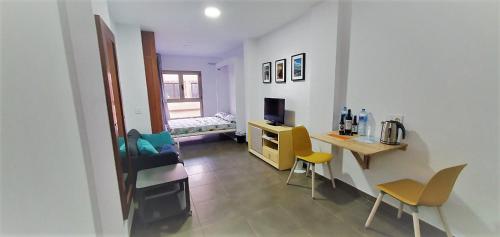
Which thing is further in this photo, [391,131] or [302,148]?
[302,148]

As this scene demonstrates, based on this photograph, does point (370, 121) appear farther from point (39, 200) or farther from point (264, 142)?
point (39, 200)

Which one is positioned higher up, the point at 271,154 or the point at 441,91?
the point at 441,91

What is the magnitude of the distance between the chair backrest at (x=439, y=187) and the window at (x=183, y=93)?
19.7ft

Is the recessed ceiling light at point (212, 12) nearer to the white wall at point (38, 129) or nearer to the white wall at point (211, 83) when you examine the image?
the white wall at point (38, 129)

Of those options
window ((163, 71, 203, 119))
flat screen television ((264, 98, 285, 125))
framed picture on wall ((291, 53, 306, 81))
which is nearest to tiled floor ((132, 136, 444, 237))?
flat screen television ((264, 98, 285, 125))

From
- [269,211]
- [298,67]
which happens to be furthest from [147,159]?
[298,67]

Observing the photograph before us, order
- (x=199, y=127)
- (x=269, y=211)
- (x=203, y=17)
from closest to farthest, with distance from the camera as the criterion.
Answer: (x=269, y=211) < (x=203, y=17) < (x=199, y=127)

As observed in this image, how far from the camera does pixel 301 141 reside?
2.71m

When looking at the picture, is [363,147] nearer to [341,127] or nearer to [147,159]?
[341,127]

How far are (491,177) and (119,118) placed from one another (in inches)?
123

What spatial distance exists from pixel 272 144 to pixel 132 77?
2682mm

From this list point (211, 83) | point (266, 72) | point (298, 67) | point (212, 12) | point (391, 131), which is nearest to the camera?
point (391, 131)

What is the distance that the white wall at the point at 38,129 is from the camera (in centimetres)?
58

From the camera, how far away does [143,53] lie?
11.3 ft
